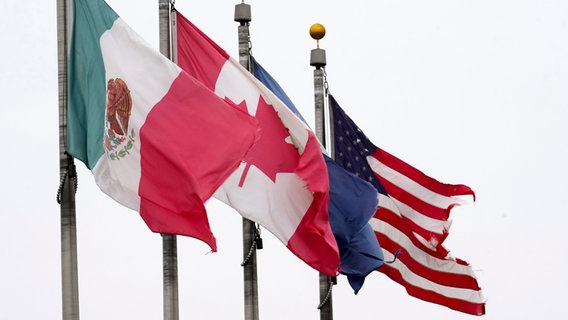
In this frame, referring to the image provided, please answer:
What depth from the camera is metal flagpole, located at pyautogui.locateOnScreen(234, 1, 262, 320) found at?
37.6 meters

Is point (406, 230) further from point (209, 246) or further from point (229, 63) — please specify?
point (209, 246)

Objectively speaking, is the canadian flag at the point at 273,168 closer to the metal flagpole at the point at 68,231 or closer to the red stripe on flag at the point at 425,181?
the metal flagpole at the point at 68,231

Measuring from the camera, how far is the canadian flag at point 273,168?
3512 centimetres

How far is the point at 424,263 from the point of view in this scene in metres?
41.8

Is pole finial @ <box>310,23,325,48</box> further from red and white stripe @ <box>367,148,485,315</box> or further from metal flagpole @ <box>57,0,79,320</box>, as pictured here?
metal flagpole @ <box>57,0,79,320</box>

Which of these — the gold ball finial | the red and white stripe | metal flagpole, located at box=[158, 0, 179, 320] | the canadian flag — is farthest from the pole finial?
metal flagpole, located at box=[158, 0, 179, 320]

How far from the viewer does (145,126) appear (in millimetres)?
32188

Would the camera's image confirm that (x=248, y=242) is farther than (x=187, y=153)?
Yes

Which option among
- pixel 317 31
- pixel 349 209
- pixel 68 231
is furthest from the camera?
pixel 317 31

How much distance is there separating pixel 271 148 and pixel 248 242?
233 centimetres

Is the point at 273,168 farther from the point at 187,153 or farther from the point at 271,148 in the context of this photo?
the point at 187,153

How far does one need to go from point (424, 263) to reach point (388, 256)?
0.93 m

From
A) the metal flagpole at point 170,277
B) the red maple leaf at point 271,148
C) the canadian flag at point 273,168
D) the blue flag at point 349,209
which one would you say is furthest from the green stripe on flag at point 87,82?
the blue flag at point 349,209

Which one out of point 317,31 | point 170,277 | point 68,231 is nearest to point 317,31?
point 317,31
